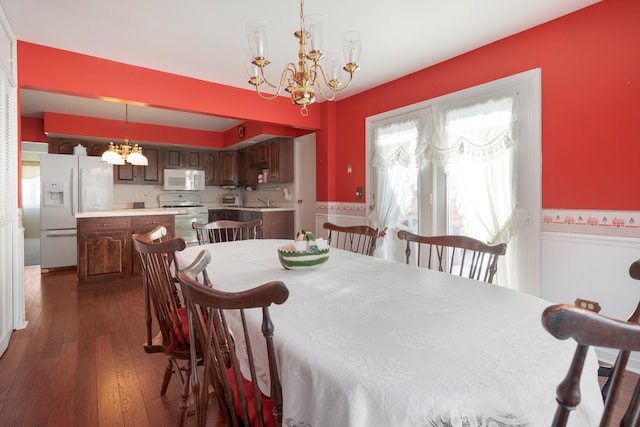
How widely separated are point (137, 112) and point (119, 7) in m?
3.09

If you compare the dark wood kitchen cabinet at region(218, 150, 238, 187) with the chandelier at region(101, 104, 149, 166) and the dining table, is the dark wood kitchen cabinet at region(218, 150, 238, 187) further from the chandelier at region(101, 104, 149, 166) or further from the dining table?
the dining table

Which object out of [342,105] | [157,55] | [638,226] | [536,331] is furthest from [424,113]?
[536,331]

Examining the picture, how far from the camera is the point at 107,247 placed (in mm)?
4082

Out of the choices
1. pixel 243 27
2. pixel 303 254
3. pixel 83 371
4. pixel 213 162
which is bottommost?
pixel 83 371

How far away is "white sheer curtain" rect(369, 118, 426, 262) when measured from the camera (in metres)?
3.39

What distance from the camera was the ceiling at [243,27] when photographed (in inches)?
88.0

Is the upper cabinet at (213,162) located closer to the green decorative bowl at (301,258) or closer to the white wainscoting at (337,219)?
the white wainscoting at (337,219)

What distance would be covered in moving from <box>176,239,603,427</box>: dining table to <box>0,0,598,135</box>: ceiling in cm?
201

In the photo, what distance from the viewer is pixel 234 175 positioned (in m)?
6.64

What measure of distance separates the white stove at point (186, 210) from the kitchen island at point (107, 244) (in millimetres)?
1222

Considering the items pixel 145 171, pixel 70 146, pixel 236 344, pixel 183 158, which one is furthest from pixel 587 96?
pixel 70 146

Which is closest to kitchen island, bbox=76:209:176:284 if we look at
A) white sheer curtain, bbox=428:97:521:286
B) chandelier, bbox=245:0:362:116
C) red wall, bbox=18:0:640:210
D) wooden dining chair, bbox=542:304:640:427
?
red wall, bbox=18:0:640:210

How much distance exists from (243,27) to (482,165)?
7.28 feet

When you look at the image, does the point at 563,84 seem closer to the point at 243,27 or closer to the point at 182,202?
the point at 243,27
